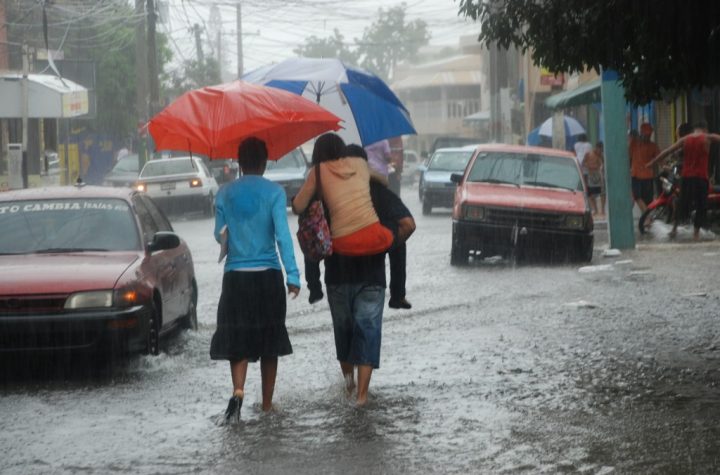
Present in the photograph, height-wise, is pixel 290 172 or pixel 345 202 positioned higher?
pixel 290 172

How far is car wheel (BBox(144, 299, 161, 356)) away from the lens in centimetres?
1043

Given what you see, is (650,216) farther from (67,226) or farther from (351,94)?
(67,226)

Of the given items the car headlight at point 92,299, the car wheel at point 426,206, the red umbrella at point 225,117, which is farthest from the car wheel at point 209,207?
the red umbrella at point 225,117

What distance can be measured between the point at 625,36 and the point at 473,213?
8.07 metres

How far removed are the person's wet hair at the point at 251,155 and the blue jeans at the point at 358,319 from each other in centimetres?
97

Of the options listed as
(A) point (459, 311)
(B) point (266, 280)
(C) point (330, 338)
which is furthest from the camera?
(A) point (459, 311)

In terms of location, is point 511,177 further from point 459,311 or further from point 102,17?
point 102,17

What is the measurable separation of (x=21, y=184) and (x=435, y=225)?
10.9m

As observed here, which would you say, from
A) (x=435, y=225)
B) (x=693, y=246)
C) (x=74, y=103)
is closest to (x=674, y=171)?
(x=693, y=246)

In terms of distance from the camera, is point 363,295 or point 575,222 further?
point 575,222

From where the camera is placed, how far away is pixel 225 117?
9320 millimetres

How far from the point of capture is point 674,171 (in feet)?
77.5

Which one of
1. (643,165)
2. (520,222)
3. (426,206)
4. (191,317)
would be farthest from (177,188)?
(191,317)

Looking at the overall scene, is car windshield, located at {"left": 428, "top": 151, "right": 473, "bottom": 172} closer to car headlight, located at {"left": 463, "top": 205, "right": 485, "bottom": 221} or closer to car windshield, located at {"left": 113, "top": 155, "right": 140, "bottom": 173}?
car windshield, located at {"left": 113, "top": 155, "right": 140, "bottom": 173}
